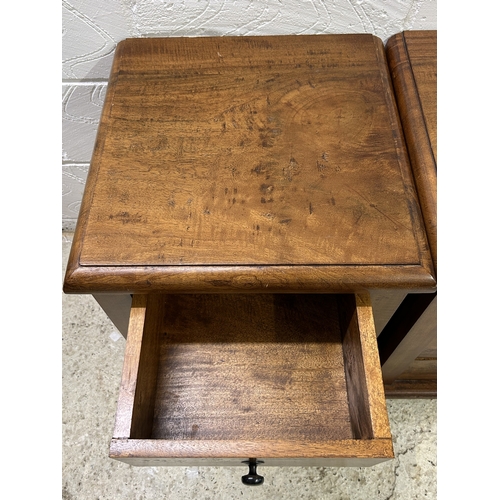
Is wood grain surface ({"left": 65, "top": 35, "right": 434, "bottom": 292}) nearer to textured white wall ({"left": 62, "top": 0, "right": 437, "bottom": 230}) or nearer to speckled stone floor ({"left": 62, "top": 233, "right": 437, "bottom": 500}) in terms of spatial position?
textured white wall ({"left": 62, "top": 0, "right": 437, "bottom": 230})

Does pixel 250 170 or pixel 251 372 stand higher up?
pixel 250 170

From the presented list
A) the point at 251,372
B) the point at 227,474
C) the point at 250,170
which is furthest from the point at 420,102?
the point at 227,474

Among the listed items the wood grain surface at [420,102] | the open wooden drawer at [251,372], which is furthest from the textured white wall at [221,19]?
the open wooden drawer at [251,372]

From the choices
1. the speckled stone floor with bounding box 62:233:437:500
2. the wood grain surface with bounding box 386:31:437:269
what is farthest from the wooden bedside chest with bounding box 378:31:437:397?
the speckled stone floor with bounding box 62:233:437:500

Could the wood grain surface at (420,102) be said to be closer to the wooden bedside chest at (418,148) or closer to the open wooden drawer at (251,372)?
the wooden bedside chest at (418,148)

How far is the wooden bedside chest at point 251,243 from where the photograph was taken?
1.54ft

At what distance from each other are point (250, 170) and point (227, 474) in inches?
24.1

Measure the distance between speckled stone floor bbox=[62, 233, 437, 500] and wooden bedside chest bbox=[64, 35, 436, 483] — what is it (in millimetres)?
340

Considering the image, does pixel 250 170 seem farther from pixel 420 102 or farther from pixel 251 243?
pixel 420 102

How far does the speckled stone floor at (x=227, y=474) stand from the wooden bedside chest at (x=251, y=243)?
340mm

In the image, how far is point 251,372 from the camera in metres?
0.63

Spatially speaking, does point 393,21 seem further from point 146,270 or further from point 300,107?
point 146,270

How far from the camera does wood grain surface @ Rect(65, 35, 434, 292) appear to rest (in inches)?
18.7

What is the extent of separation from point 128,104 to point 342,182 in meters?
0.28
